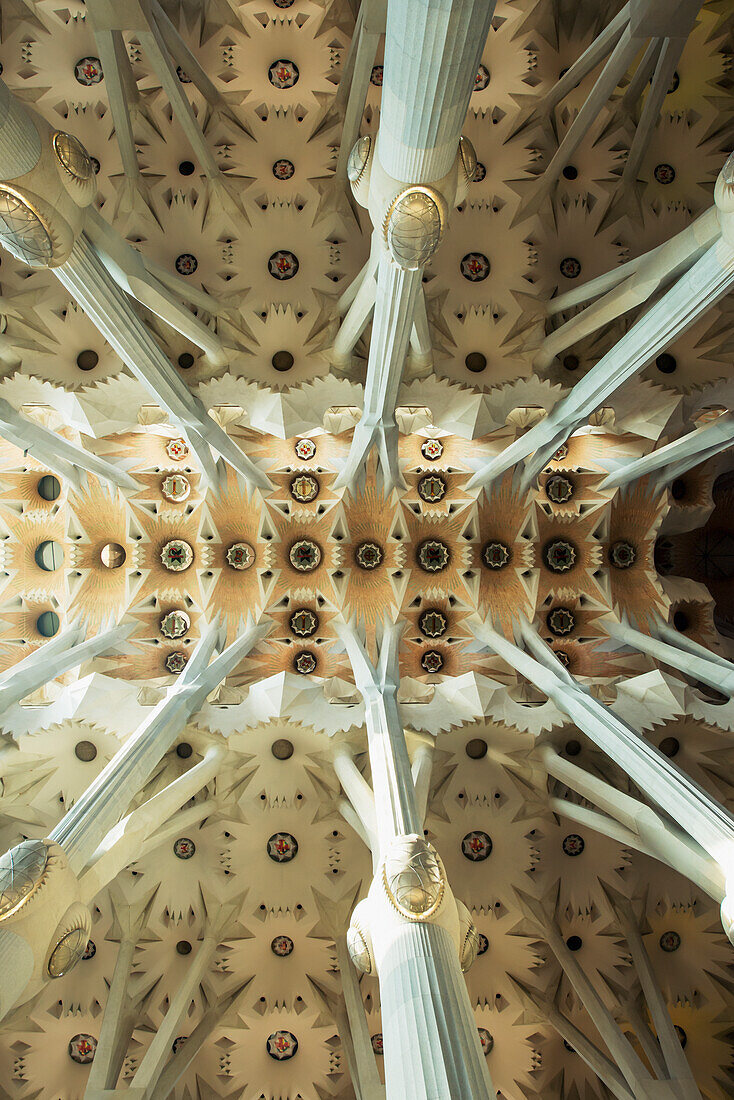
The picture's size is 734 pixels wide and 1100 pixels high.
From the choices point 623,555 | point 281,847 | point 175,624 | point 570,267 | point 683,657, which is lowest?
point 281,847

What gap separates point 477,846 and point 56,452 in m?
7.45

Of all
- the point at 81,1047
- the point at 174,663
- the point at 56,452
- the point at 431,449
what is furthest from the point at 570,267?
the point at 81,1047

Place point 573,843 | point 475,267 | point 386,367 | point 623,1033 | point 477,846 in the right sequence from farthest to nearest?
point 573,843, point 477,846, point 475,267, point 623,1033, point 386,367

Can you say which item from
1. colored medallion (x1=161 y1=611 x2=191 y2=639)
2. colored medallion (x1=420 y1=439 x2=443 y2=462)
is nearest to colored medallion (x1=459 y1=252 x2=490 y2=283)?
colored medallion (x1=420 y1=439 x2=443 y2=462)

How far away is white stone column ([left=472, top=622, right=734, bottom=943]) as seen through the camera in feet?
A: 18.5

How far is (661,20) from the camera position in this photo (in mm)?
7789

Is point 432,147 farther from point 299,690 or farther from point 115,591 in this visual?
point 115,591

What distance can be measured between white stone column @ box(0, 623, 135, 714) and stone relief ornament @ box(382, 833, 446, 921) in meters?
5.02

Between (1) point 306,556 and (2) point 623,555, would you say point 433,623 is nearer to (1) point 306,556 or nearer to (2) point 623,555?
(1) point 306,556

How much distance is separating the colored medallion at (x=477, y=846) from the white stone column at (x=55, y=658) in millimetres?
5468

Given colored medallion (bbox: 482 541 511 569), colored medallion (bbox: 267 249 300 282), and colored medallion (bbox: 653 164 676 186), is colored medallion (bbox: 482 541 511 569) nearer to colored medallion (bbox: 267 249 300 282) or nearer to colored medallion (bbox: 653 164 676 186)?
colored medallion (bbox: 267 249 300 282)

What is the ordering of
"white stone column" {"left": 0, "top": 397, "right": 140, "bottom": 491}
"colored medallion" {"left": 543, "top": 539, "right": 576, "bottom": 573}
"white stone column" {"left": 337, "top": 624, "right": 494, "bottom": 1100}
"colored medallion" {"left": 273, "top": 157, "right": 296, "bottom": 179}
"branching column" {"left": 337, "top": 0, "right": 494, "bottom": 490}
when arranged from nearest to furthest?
"branching column" {"left": 337, "top": 0, "right": 494, "bottom": 490}
"white stone column" {"left": 337, "top": 624, "right": 494, "bottom": 1100}
"white stone column" {"left": 0, "top": 397, "right": 140, "bottom": 491}
"colored medallion" {"left": 273, "top": 157, "right": 296, "bottom": 179}
"colored medallion" {"left": 543, "top": 539, "right": 576, "bottom": 573}

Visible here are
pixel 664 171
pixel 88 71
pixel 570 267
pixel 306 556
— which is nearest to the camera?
pixel 88 71

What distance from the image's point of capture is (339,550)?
1123cm
